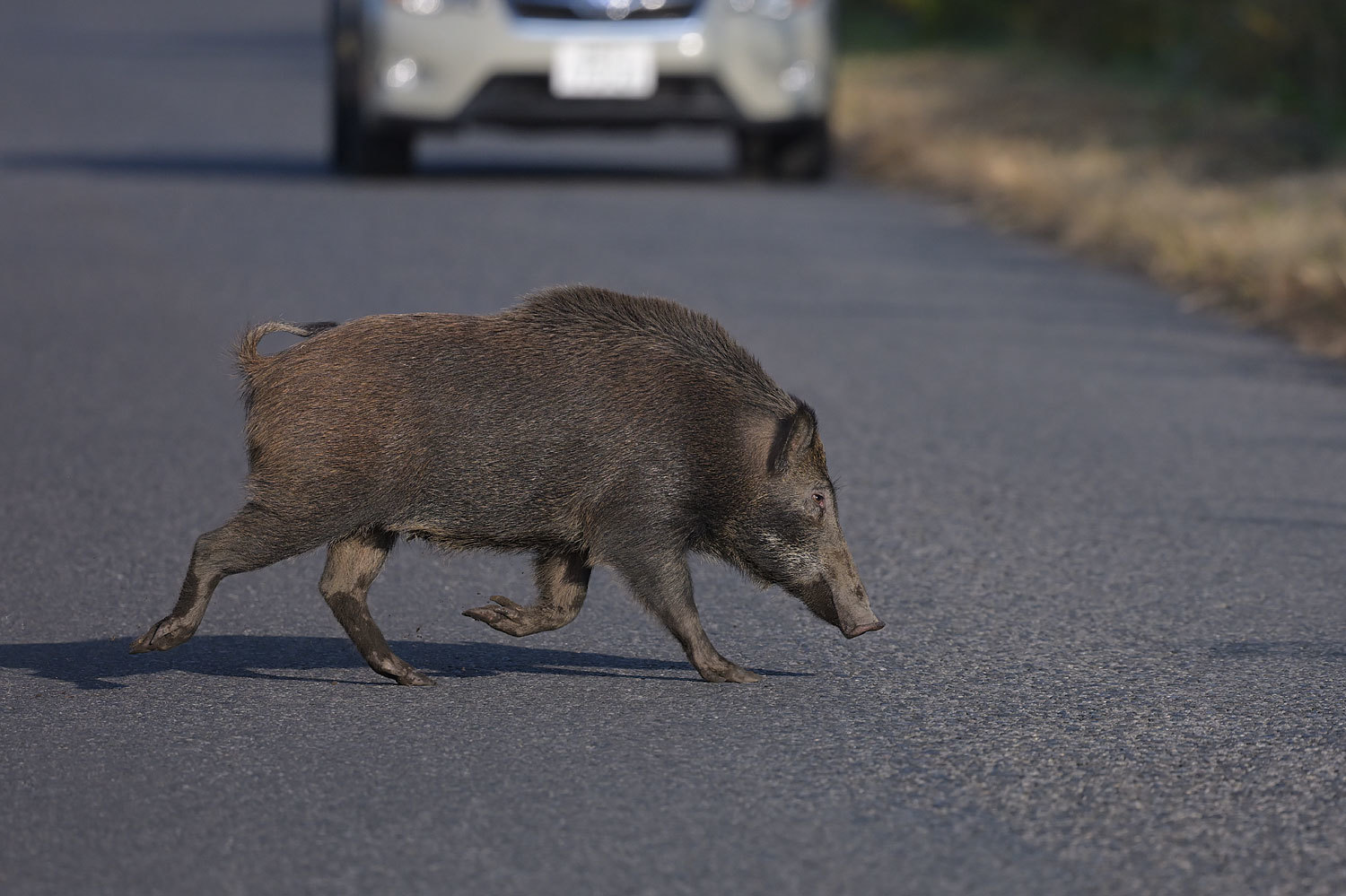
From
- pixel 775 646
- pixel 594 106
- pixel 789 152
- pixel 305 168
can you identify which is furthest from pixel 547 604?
pixel 305 168

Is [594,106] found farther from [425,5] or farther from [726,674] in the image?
[726,674]

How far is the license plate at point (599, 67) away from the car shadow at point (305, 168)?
1.51 metres

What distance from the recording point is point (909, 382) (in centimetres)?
795

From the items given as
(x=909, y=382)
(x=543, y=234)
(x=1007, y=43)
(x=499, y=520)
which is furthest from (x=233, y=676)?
(x=1007, y=43)

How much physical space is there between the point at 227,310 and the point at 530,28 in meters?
3.87

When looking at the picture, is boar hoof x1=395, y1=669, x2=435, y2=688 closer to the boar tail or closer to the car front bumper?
the boar tail

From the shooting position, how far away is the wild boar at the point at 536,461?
4.30 meters

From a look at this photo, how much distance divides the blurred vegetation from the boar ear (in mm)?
10176

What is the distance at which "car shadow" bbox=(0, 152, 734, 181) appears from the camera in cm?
1424

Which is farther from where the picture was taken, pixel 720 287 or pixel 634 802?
pixel 720 287

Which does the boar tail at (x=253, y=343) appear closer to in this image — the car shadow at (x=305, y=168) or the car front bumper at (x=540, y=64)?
the car front bumper at (x=540, y=64)

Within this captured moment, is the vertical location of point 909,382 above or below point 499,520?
below

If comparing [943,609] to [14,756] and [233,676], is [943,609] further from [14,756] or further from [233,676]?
[14,756]

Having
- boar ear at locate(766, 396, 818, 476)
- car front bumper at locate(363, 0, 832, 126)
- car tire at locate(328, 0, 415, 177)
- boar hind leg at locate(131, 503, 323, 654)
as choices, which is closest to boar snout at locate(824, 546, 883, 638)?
boar ear at locate(766, 396, 818, 476)
